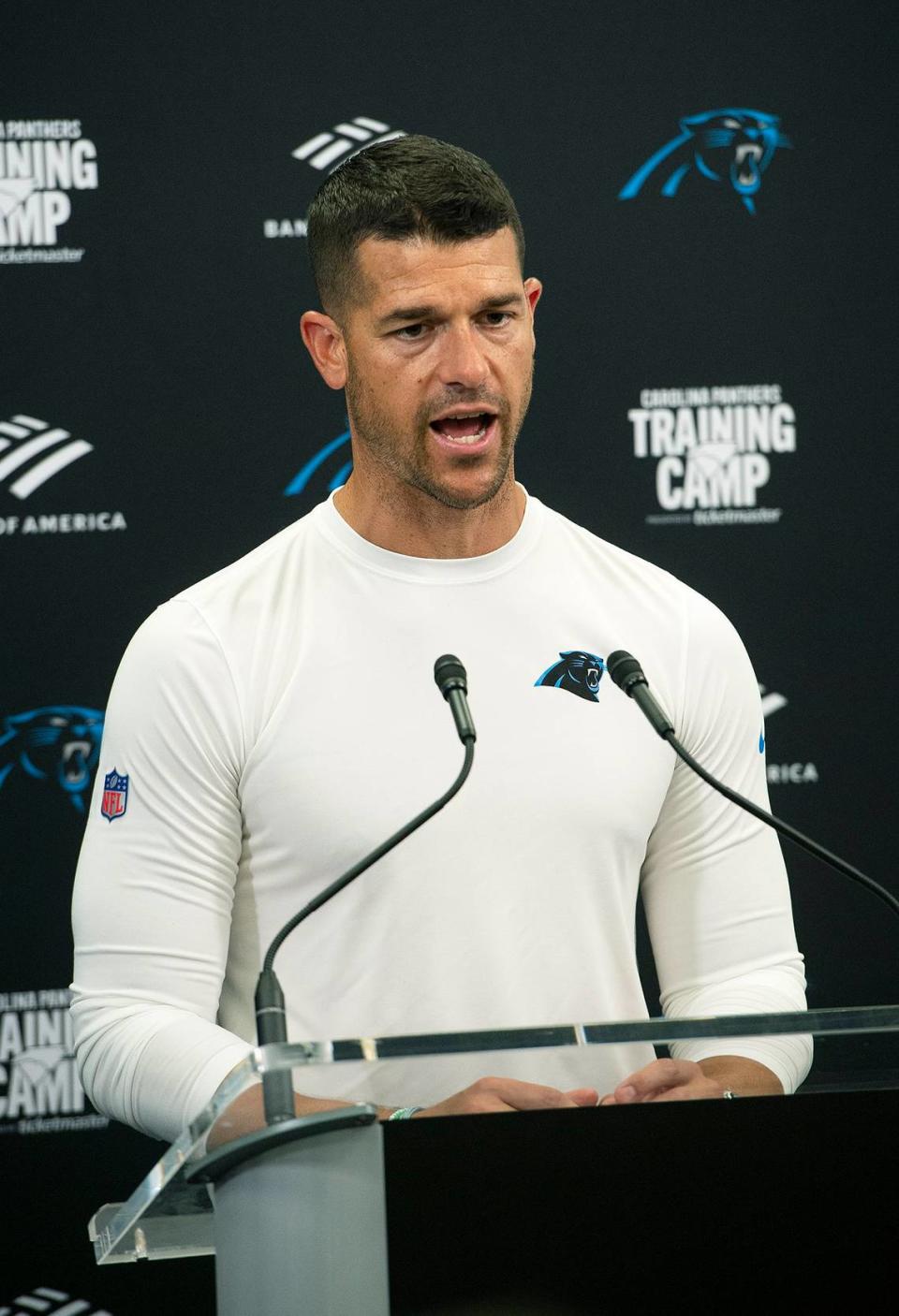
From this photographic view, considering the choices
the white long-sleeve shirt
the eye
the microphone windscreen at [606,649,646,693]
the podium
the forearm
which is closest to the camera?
the podium

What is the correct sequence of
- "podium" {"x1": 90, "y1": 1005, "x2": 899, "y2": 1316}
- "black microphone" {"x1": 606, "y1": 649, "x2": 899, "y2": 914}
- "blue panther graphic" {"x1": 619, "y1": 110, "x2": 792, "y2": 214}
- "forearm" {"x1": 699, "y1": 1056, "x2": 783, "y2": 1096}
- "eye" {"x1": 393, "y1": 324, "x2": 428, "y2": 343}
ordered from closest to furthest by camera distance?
"podium" {"x1": 90, "y1": 1005, "x2": 899, "y2": 1316} → "forearm" {"x1": 699, "y1": 1056, "x2": 783, "y2": 1096} → "black microphone" {"x1": 606, "y1": 649, "x2": 899, "y2": 914} → "eye" {"x1": 393, "y1": 324, "x2": 428, "y2": 343} → "blue panther graphic" {"x1": 619, "y1": 110, "x2": 792, "y2": 214}

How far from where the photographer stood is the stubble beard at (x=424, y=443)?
6.61 feet

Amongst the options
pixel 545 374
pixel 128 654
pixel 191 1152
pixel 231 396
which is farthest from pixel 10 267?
pixel 191 1152

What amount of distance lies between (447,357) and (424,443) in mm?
111

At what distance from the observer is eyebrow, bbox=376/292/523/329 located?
201 centimetres

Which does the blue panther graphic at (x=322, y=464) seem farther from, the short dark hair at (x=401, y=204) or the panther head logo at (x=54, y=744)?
the short dark hair at (x=401, y=204)

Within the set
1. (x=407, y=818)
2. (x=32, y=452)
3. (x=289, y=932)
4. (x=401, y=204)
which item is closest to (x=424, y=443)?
(x=401, y=204)

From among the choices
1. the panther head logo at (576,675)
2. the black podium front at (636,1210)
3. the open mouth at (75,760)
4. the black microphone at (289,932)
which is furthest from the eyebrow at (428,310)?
the open mouth at (75,760)

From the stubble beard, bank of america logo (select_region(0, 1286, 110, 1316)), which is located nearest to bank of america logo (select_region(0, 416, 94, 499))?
the stubble beard

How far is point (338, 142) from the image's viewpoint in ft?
10.9

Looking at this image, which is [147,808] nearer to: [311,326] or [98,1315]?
[311,326]

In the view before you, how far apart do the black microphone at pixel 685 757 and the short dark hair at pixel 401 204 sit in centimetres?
67

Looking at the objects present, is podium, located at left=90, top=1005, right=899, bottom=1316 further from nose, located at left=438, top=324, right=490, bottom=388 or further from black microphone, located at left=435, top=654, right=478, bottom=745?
nose, located at left=438, top=324, right=490, bottom=388

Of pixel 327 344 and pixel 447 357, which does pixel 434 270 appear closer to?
pixel 447 357
